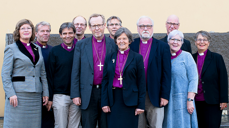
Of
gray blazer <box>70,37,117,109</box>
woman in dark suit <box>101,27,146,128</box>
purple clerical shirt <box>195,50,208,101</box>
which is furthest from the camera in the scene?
purple clerical shirt <box>195,50,208,101</box>

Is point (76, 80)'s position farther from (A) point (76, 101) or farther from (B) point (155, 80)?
(B) point (155, 80)

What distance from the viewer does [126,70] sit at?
10.3 feet

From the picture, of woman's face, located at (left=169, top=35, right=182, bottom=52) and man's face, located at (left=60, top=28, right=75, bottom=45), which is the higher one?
man's face, located at (left=60, top=28, right=75, bottom=45)

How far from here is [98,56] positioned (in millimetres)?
3461

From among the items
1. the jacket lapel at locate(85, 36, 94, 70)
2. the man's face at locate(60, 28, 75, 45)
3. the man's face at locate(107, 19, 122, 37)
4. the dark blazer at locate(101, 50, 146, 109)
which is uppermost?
the man's face at locate(107, 19, 122, 37)

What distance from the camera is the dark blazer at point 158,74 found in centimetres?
337

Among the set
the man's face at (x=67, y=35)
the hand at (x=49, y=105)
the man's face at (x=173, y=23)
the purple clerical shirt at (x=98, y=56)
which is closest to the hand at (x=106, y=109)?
the purple clerical shirt at (x=98, y=56)

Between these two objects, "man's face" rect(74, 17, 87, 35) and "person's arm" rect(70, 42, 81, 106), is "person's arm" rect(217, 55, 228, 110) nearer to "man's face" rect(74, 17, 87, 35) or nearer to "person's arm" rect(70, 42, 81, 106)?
"person's arm" rect(70, 42, 81, 106)

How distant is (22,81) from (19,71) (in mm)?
138

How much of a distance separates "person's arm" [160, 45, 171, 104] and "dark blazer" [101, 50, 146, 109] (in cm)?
37

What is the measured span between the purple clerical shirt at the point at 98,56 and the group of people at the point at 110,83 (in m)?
0.01

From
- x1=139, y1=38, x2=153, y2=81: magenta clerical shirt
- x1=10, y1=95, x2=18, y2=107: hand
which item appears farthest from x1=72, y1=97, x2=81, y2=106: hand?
x1=139, y1=38, x2=153, y2=81: magenta clerical shirt

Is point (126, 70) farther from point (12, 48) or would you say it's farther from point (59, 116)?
point (12, 48)

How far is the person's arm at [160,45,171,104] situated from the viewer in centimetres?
337
